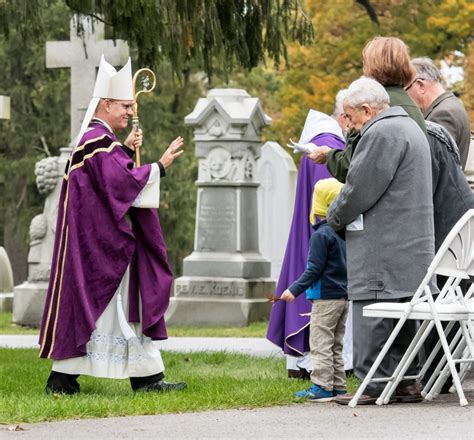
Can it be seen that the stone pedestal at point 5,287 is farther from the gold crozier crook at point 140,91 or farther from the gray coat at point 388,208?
the gray coat at point 388,208

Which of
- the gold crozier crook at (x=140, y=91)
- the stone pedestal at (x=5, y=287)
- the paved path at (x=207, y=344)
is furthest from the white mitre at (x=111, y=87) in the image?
the stone pedestal at (x=5, y=287)

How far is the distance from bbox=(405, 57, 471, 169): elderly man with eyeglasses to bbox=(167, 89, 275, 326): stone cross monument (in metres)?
8.01

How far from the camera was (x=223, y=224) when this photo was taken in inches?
685

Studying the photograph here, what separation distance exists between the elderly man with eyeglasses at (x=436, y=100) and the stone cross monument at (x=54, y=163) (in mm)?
6846

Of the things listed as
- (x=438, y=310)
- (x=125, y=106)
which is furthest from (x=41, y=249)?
(x=438, y=310)

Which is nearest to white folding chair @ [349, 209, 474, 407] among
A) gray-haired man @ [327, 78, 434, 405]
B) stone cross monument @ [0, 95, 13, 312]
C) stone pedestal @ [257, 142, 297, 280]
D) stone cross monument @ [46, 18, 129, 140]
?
gray-haired man @ [327, 78, 434, 405]

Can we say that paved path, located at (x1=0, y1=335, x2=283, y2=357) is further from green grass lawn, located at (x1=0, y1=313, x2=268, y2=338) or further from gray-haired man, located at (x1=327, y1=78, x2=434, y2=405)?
gray-haired man, located at (x1=327, y1=78, x2=434, y2=405)

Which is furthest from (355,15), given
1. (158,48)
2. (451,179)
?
(451,179)

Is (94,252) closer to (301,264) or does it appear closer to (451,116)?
(301,264)

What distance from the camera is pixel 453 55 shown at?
3197cm

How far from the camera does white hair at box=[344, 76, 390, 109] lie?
314 inches

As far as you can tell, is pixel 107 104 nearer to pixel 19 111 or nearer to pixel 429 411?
pixel 429 411

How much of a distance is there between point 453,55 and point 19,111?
1041cm

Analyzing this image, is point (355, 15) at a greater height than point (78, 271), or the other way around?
point (355, 15)
